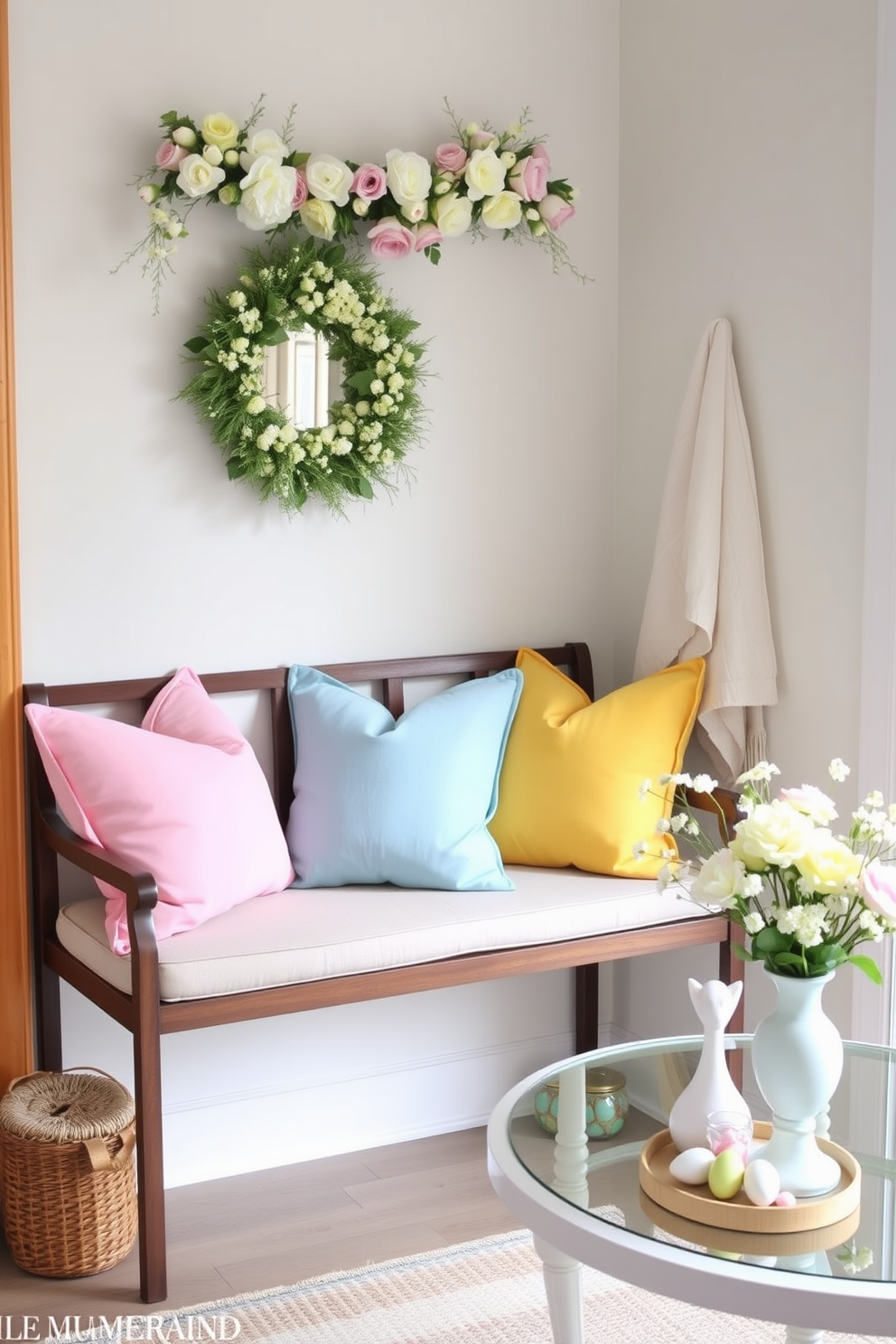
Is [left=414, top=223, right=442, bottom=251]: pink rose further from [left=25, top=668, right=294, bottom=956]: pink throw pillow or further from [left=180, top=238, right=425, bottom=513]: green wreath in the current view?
[left=25, top=668, right=294, bottom=956]: pink throw pillow

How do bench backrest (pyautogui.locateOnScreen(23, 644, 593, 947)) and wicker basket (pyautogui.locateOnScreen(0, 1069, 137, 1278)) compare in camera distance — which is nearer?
wicker basket (pyautogui.locateOnScreen(0, 1069, 137, 1278))

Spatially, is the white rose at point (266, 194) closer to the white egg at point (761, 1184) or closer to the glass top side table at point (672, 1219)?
the glass top side table at point (672, 1219)

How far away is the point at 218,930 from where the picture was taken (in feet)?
8.21

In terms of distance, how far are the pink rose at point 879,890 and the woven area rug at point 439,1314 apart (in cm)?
97

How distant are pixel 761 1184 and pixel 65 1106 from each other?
144cm

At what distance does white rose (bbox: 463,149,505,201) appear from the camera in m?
2.99

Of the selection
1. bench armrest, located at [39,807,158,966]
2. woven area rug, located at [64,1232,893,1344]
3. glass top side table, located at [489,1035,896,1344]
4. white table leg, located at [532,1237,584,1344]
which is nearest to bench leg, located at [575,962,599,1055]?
woven area rug, located at [64,1232,893,1344]

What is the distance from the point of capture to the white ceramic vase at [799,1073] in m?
1.71

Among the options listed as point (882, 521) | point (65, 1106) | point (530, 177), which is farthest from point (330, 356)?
point (65, 1106)

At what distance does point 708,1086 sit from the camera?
5.78ft

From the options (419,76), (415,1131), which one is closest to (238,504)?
(419,76)

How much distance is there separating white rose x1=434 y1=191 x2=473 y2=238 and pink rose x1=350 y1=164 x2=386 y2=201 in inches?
5.7

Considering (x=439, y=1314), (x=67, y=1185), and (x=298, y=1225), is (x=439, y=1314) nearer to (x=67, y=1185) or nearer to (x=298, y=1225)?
(x=298, y=1225)

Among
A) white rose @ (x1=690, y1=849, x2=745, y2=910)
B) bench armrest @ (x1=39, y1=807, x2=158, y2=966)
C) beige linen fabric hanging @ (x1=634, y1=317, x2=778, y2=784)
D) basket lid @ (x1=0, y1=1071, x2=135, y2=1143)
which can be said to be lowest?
basket lid @ (x1=0, y1=1071, x2=135, y2=1143)
